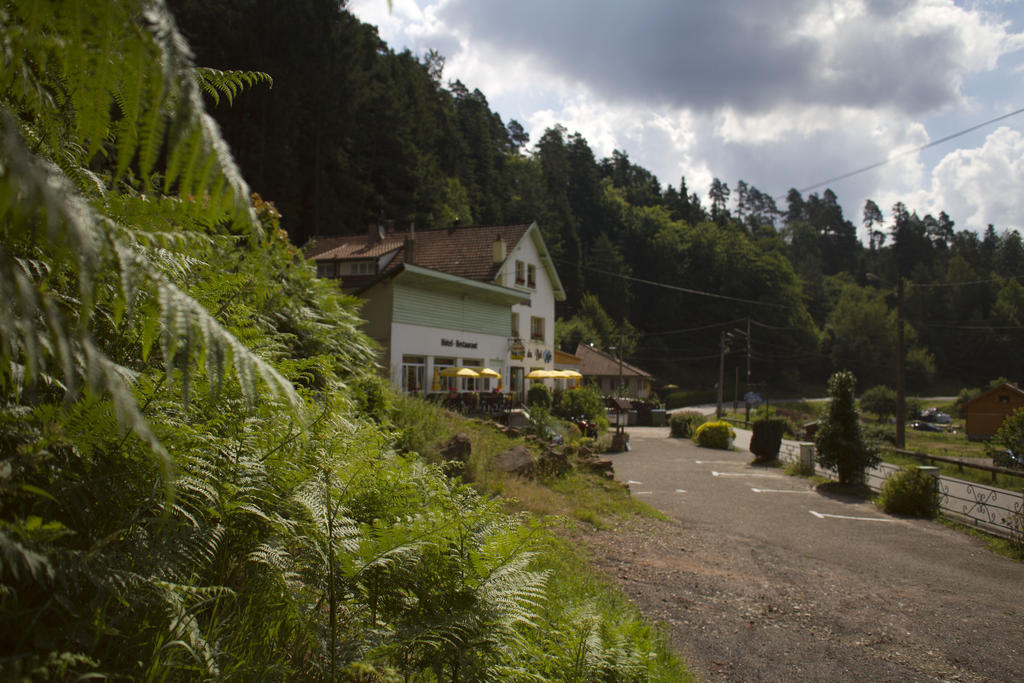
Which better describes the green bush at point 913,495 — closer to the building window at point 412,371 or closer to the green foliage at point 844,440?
the green foliage at point 844,440

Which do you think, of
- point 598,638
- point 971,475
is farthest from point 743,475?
point 598,638

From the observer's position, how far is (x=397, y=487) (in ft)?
10.4

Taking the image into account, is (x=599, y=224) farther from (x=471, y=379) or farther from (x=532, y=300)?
(x=471, y=379)

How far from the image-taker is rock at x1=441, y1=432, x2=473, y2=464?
859 cm

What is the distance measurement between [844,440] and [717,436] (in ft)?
40.4

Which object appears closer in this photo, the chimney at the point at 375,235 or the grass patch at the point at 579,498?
the grass patch at the point at 579,498

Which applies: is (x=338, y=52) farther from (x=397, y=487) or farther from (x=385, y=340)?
(x=397, y=487)

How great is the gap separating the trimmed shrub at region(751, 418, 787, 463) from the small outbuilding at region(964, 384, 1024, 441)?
1009 inches

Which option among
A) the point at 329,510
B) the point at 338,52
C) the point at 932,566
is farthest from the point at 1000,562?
the point at 338,52

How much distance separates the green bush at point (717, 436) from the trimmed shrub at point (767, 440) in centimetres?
560

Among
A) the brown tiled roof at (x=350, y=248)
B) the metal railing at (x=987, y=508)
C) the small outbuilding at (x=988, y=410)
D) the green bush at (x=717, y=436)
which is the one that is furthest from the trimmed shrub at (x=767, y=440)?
the small outbuilding at (x=988, y=410)

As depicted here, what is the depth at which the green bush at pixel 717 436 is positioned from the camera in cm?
2912

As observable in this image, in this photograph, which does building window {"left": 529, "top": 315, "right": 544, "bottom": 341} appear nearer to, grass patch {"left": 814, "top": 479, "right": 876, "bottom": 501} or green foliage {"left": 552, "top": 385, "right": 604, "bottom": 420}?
green foliage {"left": 552, "top": 385, "right": 604, "bottom": 420}

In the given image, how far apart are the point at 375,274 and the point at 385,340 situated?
16.9 feet
